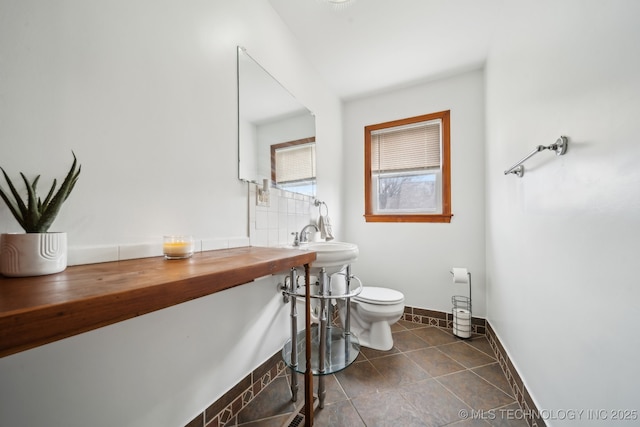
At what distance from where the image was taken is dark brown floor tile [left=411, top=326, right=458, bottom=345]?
76.5 inches

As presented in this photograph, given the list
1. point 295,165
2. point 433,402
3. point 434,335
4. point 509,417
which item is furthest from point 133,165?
point 434,335

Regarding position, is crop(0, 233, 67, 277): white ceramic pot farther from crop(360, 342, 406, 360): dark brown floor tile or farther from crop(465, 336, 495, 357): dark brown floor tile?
crop(465, 336, 495, 357): dark brown floor tile

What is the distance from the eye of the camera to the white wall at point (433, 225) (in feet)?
7.02

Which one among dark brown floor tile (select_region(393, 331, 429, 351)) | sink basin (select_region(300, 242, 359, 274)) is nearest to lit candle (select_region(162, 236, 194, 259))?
sink basin (select_region(300, 242, 359, 274))

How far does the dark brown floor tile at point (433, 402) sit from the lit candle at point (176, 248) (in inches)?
53.7

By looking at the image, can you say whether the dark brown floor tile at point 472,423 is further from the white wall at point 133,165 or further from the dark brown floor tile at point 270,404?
the white wall at point 133,165

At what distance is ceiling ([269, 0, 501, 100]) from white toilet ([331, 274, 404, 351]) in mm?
1781

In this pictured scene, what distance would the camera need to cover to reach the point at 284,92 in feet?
5.42

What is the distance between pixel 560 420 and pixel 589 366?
13.1 inches

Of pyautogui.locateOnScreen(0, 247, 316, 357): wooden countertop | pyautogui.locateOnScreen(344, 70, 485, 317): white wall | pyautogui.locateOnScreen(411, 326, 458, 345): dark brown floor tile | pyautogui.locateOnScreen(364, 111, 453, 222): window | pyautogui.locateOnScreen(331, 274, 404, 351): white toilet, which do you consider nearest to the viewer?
pyautogui.locateOnScreen(0, 247, 316, 357): wooden countertop

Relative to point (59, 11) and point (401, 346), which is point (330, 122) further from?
point (401, 346)

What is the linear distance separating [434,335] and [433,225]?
96 cm

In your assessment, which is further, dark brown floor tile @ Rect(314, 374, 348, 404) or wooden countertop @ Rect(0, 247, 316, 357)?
dark brown floor tile @ Rect(314, 374, 348, 404)

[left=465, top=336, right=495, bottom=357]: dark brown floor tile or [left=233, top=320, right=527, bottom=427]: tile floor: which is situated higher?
[left=233, top=320, right=527, bottom=427]: tile floor
